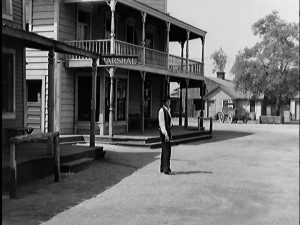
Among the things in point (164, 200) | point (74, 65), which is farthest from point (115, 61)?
point (164, 200)

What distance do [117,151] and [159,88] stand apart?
10.7m

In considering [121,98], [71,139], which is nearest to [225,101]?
[121,98]

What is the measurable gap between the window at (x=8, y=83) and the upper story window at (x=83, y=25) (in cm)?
591

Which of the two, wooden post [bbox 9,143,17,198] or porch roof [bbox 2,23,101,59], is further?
porch roof [bbox 2,23,101,59]

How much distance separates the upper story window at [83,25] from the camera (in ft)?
58.6

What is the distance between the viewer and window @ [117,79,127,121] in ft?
63.0

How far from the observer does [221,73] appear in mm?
67125

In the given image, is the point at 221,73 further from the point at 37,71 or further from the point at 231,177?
the point at 231,177

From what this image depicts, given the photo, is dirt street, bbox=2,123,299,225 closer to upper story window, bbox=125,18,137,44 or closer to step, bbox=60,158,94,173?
step, bbox=60,158,94,173

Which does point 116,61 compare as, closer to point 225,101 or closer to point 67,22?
point 67,22

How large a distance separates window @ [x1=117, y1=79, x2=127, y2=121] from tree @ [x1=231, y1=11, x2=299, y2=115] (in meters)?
27.2

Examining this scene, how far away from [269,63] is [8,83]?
3669 centimetres

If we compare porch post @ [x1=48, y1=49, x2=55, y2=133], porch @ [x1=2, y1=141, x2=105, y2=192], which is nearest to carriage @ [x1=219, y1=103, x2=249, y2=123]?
porch @ [x1=2, y1=141, x2=105, y2=192]

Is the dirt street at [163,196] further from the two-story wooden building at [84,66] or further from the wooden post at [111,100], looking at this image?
the two-story wooden building at [84,66]
